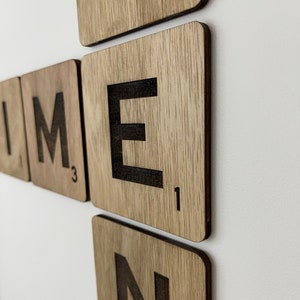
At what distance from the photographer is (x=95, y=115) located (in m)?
0.62

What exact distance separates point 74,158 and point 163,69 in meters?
0.33

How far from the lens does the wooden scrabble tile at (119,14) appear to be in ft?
1.47

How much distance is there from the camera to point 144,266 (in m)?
0.57

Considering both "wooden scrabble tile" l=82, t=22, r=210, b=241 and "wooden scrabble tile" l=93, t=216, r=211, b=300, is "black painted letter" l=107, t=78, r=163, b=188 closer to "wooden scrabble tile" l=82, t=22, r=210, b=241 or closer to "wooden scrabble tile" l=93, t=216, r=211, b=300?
"wooden scrabble tile" l=82, t=22, r=210, b=241

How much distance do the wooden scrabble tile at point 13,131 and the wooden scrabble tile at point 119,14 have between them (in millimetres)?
379

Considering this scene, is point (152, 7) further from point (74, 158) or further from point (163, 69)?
point (74, 158)

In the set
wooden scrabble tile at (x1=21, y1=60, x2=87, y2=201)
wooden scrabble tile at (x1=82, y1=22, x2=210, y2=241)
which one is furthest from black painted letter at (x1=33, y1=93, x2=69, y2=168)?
wooden scrabble tile at (x1=82, y1=22, x2=210, y2=241)

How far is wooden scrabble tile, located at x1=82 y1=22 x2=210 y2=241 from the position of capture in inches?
17.5

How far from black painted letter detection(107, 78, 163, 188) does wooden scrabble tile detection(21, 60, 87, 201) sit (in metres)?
0.12

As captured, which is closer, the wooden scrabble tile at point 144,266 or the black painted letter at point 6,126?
the wooden scrabble tile at point 144,266

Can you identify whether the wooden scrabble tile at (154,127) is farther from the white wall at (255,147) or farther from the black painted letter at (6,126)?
the black painted letter at (6,126)

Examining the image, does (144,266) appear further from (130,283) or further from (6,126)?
(6,126)

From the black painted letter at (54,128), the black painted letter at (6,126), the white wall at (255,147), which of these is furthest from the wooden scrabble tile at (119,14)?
the black painted letter at (6,126)

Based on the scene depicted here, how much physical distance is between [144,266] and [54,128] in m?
0.39
